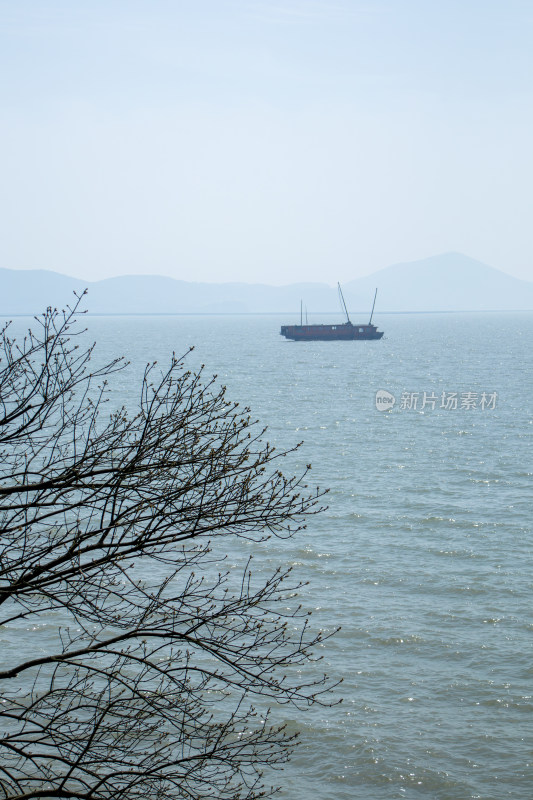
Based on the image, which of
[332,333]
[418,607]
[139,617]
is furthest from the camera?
[332,333]

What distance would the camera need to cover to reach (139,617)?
34.9ft

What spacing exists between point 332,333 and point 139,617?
526ft

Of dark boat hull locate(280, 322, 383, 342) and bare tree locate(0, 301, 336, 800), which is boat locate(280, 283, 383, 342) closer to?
dark boat hull locate(280, 322, 383, 342)

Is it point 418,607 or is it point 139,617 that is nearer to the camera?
point 139,617

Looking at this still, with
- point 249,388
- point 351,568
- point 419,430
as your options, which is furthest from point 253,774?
point 249,388

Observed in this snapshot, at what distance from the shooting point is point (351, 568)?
76.3 feet

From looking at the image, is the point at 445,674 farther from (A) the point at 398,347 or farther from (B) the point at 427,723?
(A) the point at 398,347

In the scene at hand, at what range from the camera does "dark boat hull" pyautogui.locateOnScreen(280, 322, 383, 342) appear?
548ft

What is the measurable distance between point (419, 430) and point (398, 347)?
110351 mm

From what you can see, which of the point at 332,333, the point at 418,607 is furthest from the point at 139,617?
the point at 332,333

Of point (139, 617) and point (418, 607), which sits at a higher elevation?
point (139, 617)

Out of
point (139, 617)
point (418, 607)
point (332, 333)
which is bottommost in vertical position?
point (418, 607)

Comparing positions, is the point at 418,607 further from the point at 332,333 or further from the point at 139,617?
the point at 332,333

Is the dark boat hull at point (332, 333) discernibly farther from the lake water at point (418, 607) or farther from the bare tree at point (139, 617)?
the bare tree at point (139, 617)
